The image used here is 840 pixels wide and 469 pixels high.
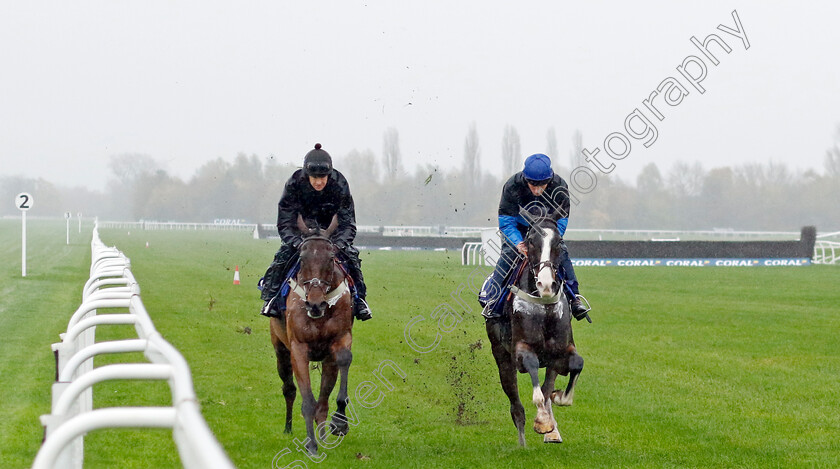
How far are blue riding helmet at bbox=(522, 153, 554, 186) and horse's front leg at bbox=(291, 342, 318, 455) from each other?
214 centimetres

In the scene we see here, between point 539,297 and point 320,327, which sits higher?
point 539,297

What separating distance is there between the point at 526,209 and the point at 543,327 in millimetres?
932

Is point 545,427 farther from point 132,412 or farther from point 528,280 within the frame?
point 132,412

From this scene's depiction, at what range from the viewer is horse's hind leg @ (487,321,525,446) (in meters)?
7.71

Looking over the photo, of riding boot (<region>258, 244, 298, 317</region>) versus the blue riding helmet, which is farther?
riding boot (<region>258, 244, 298, 317</region>)

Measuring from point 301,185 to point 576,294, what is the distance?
2347mm

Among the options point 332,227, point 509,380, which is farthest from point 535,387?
point 332,227

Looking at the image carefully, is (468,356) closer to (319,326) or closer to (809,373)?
(809,373)

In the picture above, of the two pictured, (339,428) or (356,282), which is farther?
(356,282)

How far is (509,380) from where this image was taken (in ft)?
25.8

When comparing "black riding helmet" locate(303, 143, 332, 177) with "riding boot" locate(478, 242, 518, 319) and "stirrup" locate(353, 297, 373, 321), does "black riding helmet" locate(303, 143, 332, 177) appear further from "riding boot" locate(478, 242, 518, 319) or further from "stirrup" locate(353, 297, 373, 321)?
"riding boot" locate(478, 242, 518, 319)

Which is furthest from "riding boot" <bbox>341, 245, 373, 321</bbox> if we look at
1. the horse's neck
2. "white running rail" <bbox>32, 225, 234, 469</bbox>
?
"white running rail" <bbox>32, 225, 234, 469</bbox>

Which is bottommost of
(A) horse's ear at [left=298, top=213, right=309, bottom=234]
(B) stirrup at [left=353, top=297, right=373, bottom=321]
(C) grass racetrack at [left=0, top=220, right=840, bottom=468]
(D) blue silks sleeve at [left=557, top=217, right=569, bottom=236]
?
(C) grass racetrack at [left=0, top=220, right=840, bottom=468]

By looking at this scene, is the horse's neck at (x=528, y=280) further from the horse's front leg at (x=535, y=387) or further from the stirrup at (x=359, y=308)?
the stirrup at (x=359, y=308)
